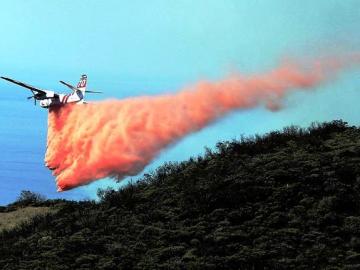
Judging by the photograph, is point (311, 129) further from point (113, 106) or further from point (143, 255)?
point (113, 106)

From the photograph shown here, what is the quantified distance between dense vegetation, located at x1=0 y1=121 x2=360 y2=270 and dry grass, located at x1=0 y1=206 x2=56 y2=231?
2.16 meters

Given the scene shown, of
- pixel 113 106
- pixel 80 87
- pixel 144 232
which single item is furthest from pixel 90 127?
pixel 144 232

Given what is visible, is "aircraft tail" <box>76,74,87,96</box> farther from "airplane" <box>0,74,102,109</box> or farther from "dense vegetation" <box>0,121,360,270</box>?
"dense vegetation" <box>0,121,360,270</box>

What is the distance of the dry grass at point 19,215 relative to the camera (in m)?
24.7

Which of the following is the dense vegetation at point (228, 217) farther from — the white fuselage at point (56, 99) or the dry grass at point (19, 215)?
the white fuselage at point (56, 99)

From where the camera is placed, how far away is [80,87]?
143ft

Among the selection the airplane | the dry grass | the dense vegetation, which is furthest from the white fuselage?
the dense vegetation

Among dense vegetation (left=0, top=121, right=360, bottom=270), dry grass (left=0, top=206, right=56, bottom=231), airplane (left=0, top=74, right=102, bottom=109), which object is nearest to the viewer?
dense vegetation (left=0, top=121, right=360, bottom=270)

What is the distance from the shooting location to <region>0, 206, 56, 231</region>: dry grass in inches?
972

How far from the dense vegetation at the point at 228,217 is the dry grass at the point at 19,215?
2158 mm

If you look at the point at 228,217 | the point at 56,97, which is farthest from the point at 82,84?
the point at 228,217

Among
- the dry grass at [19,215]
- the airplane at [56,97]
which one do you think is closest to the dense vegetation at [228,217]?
the dry grass at [19,215]

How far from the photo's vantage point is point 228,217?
16375 millimetres

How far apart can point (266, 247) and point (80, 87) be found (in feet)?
104
